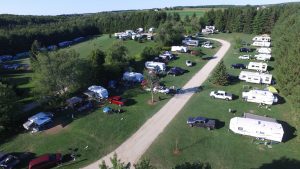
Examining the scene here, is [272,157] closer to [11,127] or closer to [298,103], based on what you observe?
[298,103]

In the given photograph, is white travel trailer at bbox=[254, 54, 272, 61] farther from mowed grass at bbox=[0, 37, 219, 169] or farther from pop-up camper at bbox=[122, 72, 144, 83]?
mowed grass at bbox=[0, 37, 219, 169]

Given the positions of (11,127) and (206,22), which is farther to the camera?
(206,22)

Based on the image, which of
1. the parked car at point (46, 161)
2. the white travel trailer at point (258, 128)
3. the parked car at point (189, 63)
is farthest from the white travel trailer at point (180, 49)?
the parked car at point (46, 161)

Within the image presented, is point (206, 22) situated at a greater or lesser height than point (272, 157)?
greater

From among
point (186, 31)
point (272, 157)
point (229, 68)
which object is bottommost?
point (272, 157)

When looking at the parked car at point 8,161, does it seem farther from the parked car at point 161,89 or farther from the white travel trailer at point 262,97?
the white travel trailer at point 262,97

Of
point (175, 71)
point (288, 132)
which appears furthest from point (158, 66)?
point (288, 132)

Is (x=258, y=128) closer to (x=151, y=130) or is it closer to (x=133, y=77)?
(x=151, y=130)

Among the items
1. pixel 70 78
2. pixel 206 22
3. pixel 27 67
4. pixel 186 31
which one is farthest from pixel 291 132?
pixel 206 22
